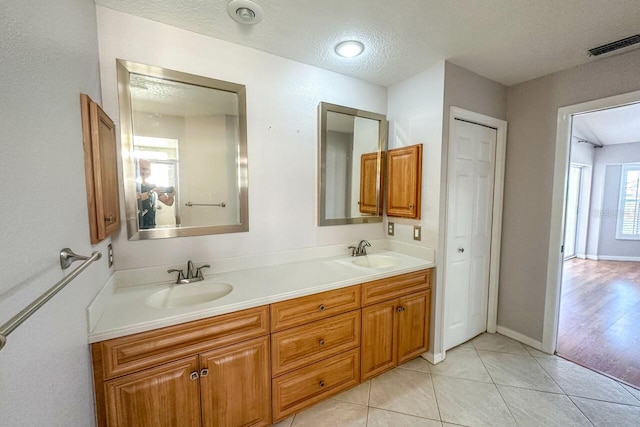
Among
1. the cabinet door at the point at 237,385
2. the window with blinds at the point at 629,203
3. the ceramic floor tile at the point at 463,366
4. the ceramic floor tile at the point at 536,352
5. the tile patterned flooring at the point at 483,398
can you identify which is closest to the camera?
the cabinet door at the point at 237,385

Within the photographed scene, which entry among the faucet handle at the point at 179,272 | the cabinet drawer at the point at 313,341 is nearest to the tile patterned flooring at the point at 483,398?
the cabinet drawer at the point at 313,341

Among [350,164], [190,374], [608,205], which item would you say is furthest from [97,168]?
[608,205]

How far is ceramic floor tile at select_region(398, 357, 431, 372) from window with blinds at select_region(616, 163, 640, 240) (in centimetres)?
605

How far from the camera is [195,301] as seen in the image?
161 centimetres

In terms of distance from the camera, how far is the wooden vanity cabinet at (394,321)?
6.04ft

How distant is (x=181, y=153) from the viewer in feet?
5.45

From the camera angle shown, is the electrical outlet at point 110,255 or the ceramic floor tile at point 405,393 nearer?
the electrical outlet at point 110,255

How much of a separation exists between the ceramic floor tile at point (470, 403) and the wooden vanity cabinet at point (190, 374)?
120cm

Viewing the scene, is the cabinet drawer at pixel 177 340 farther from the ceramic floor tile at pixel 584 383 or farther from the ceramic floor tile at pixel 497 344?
the ceramic floor tile at pixel 584 383

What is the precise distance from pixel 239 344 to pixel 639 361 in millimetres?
3243

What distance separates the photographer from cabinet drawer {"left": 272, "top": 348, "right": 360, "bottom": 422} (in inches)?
59.7

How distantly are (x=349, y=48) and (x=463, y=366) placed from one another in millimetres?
2672

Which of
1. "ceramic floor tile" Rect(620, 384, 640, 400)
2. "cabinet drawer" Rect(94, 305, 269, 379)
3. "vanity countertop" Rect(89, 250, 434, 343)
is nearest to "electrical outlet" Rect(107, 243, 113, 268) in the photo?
"vanity countertop" Rect(89, 250, 434, 343)

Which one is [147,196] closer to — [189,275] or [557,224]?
[189,275]
